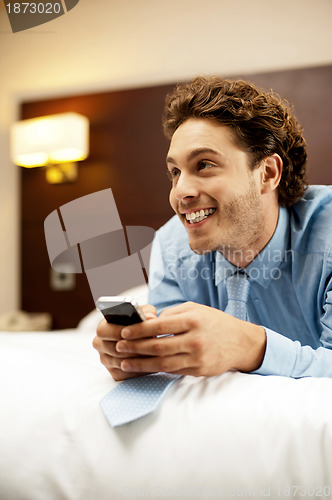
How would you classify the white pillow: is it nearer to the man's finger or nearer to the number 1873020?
the man's finger

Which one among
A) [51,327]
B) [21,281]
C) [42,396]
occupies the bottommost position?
[51,327]

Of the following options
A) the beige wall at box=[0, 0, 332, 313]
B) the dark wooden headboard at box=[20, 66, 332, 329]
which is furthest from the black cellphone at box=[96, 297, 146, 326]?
the beige wall at box=[0, 0, 332, 313]

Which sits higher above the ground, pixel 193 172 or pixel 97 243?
pixel 193 172

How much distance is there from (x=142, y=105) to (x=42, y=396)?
1877 mm

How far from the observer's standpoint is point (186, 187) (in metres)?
0.98

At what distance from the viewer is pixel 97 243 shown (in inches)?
71.5

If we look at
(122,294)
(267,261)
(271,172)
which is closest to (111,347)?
(267,261)

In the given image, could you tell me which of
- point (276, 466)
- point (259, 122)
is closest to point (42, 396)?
point (276, 466)

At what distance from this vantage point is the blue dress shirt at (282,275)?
98 centimetres

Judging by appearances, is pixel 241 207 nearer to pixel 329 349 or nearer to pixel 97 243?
pixel 329 349

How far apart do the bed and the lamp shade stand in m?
1.84

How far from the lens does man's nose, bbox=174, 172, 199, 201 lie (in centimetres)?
98

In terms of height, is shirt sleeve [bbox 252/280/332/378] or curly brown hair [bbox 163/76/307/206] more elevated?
curly brown hair [bbox 163/76/307/206]

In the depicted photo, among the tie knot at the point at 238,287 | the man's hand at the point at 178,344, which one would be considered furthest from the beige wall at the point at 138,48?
the man's hand at the point at 178,344
